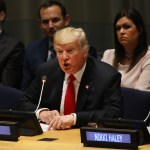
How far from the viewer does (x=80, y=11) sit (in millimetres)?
5348

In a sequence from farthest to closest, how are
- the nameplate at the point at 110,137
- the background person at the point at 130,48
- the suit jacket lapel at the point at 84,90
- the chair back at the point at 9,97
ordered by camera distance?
the background person at the point at 130,48 → the chair back at the point at 9,97 → the suit jacket lapel at the point at 84,90 → the nameplate at the point at 110,137

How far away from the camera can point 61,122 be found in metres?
2.82

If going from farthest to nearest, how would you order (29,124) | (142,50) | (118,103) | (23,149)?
(142,50)
(118,103)
(29,124)
(23,149)

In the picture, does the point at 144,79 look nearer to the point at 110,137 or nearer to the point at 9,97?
the point at 9,97

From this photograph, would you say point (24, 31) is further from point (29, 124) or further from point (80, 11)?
point (29, 124)

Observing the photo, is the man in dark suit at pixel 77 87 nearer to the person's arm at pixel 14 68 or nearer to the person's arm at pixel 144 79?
the person's arm at pixel 144 79

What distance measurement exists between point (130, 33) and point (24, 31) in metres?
1.79

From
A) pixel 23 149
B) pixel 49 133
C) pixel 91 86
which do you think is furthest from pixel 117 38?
pixel 23 149

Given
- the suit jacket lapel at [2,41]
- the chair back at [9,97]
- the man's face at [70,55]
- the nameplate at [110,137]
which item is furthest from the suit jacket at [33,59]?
the nameplate at [110,137]

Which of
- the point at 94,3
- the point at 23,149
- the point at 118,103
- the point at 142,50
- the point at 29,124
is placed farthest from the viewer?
the point at 94,3

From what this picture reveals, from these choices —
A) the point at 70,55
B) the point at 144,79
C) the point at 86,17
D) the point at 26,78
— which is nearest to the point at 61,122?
the point at 70,55

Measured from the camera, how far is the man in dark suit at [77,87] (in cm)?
298

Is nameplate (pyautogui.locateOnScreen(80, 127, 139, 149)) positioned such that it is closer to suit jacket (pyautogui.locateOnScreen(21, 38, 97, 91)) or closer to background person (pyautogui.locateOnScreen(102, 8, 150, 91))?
background person (pyautogui.locateOnScreen(102, 8, 150, 91))

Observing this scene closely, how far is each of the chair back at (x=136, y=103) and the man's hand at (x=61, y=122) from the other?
2.08 feet
